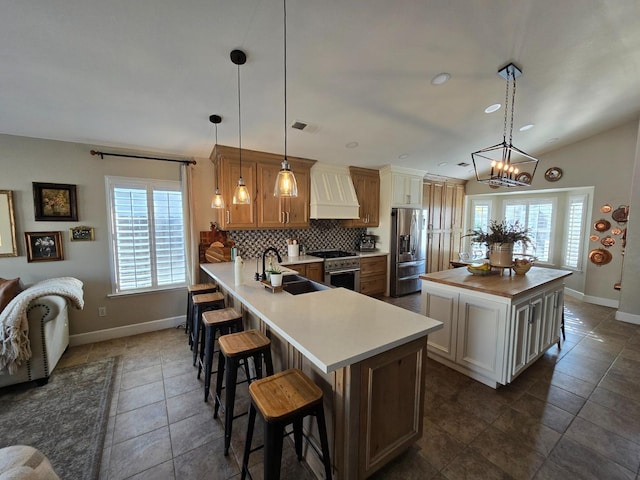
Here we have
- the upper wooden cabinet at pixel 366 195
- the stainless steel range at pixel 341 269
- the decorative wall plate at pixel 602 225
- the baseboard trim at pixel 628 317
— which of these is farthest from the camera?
the upper wooden cabinet at pixel 366 195

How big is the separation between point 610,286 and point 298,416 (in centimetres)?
612

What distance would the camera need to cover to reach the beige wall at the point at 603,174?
13.7ft

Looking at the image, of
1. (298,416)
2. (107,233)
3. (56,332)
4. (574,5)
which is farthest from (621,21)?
(56,332)

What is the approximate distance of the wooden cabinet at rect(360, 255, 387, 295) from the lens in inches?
186

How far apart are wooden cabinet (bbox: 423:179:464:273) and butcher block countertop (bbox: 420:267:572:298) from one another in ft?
8.90

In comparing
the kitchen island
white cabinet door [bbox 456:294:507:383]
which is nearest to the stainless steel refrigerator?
the kitchen island

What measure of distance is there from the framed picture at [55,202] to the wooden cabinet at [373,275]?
4084 mm

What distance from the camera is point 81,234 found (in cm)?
302

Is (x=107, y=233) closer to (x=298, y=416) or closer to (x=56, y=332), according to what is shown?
(x=56, y=332)

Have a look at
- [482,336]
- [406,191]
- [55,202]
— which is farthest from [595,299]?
[55,202]

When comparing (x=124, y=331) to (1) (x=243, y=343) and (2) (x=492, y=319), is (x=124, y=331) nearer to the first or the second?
(1) (x=243, y=343)

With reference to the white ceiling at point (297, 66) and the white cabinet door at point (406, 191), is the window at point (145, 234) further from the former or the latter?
the white cabinet door at point (406, 191)

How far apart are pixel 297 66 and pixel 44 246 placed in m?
3.34

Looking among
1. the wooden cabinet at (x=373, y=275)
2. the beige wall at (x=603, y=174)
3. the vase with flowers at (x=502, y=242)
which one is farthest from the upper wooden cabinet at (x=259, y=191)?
the beige wall at (x=603, y=174)
